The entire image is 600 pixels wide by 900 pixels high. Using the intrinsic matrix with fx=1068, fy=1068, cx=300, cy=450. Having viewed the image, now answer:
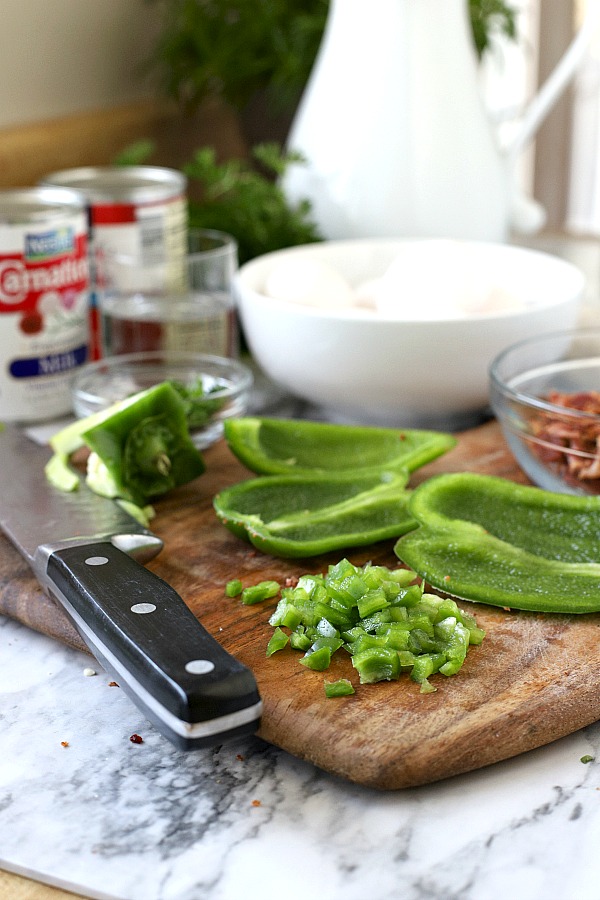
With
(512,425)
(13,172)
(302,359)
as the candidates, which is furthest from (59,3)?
(512,425)

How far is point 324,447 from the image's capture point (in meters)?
1.08

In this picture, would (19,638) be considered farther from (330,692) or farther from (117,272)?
(117,272)

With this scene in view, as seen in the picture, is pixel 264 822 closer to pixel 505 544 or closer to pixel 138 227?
pixel 505 544

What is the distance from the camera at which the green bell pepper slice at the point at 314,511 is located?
88 cm

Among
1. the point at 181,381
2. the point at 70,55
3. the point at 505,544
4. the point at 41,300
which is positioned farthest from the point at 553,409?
the point at 70,55

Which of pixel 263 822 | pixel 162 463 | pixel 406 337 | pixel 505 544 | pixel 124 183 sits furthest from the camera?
pixel 124 183

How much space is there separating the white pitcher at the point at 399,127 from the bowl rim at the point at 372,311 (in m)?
0.04

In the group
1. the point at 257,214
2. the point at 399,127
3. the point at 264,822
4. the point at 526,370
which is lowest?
the point at 264,822

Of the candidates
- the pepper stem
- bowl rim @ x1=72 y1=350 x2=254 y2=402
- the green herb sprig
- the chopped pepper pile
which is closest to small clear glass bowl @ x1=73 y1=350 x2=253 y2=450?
bowl rim @ x1=72 y1=350 x2=254 y2=402

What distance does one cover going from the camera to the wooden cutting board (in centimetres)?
65

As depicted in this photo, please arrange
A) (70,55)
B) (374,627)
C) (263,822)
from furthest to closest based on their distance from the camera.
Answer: (70,55), (374,627), (263,822)

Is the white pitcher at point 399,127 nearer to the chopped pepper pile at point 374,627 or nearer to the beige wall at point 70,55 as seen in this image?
the beige wall at point 70,55

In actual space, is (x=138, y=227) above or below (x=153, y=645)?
above

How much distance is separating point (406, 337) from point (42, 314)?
397mm
